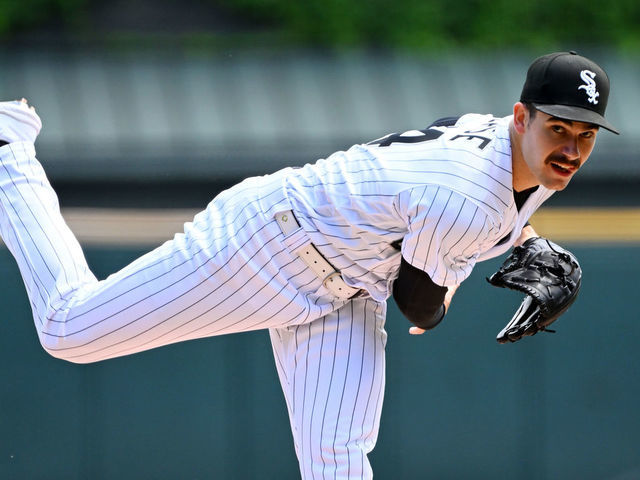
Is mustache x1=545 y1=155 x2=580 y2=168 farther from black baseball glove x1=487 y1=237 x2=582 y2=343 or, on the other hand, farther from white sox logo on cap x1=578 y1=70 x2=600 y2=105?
black baseball glove x1=487 y1=237 x2=582 y2=343

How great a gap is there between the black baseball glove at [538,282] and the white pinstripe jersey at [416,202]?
8cm

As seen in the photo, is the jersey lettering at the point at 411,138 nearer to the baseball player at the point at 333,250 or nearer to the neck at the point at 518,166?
the baseball player at the point at 333,250

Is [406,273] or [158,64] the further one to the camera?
[158,64]

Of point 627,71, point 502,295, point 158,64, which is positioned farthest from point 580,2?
point 502,295

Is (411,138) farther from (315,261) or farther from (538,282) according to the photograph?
(538,282)

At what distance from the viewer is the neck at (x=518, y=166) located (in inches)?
97.7

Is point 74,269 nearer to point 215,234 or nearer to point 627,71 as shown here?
point 215,234

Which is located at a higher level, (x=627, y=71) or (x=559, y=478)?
(x=627, y=71)

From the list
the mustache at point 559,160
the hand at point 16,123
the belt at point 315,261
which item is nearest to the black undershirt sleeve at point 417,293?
the belt at point 315,261

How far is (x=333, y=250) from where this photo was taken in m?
2.66

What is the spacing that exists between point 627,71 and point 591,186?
0.93 meters

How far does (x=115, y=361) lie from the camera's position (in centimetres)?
459

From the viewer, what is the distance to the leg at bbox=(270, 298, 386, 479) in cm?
278

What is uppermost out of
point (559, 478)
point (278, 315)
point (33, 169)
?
point (33, 169)
